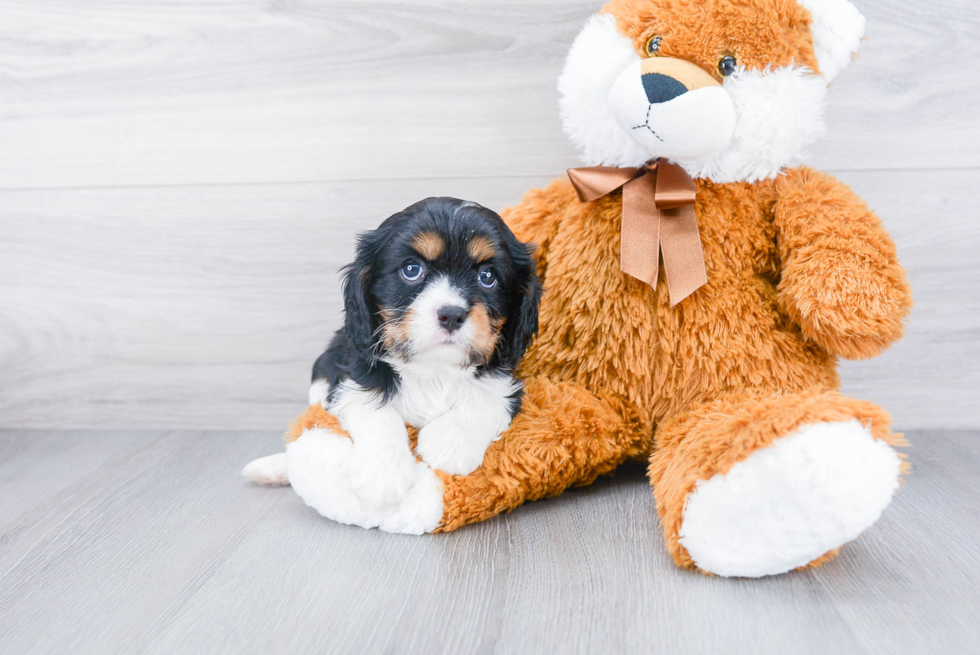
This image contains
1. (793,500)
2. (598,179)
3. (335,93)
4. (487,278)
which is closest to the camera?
(793,500)

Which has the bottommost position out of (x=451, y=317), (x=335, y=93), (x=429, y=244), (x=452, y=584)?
(x=452, y=584)

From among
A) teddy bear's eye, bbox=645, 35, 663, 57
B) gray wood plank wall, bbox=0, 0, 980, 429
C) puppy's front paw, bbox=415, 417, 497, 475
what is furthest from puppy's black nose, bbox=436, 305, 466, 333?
gray wood plank wall, bbox=0, 0, 980, 429

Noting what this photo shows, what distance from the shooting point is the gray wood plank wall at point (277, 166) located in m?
1.91

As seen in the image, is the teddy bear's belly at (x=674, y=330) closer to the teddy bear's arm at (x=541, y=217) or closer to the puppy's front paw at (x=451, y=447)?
the teddy bear's arm at (x=541, y=217)

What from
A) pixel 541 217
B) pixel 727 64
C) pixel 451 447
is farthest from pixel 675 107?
pixel 451 447

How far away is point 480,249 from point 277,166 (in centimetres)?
92

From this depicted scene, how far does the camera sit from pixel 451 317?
1.30 meters

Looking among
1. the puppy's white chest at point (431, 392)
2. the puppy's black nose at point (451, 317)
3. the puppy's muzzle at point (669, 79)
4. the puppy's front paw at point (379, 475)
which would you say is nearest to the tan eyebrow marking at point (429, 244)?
the puppy's black nose at point (451, 317)

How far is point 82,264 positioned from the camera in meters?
2.13

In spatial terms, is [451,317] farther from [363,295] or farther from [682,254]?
[682,254]

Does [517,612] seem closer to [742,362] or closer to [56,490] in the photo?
Result: [742,362]

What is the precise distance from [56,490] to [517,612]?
1.22 meters

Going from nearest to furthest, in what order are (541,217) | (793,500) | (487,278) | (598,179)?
(793,500) < (487,278) < (598,179) < (541,217)

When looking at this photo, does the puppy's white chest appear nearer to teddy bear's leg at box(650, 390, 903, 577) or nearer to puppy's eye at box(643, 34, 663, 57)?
teddy bear's leg at box(650, 390, 903, 577)
